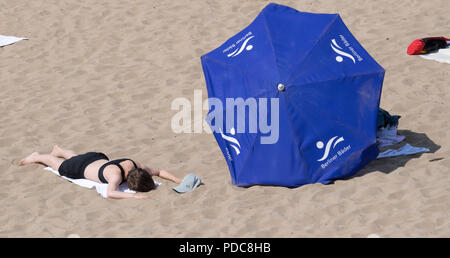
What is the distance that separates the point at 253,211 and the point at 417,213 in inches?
53.1

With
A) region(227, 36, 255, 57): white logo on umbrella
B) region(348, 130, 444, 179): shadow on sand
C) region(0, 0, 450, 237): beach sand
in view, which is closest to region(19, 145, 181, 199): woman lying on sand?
region(0, 0, 450, 237): beach sand

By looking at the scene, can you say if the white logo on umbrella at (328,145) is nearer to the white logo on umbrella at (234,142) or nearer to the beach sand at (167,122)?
the beach sand at (167,122)

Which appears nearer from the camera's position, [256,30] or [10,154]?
[256,30]

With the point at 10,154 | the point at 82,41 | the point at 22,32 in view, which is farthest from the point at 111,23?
the point at 10,154

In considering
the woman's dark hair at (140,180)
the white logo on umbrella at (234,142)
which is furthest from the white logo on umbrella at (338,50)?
the woman's dark hair at (140,180)

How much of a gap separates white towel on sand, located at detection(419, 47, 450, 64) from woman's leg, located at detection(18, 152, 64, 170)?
4.84 metres

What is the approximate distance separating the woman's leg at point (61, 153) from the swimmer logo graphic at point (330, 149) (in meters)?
2.62

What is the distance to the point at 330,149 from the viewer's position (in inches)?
238

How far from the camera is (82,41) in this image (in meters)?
10.3

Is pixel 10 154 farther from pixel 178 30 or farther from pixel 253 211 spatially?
pixel 178 30

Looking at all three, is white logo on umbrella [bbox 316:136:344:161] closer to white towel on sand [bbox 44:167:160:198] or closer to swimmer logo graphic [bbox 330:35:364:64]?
swimmer logo graphic [bbox 330:35:364:64]

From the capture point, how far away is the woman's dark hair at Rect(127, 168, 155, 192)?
20.5ft

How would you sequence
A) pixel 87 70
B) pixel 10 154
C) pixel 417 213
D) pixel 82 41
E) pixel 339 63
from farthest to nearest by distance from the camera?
pixel 82 41
pixel 87 70
pixel 10 154
pixel 339 63
pixel 417 213

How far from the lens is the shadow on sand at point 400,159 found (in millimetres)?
6418
